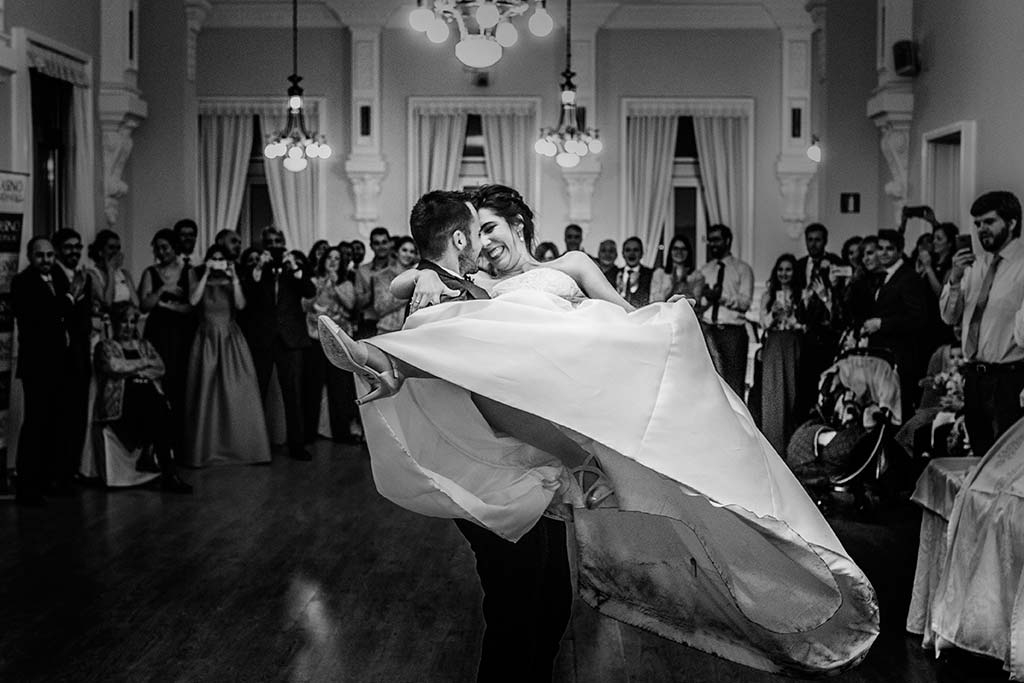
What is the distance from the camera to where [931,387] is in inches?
255

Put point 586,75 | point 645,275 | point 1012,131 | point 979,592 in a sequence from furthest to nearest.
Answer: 1. point 586,75
2. point 645,275
3. point 1012,131
4. point 979,592

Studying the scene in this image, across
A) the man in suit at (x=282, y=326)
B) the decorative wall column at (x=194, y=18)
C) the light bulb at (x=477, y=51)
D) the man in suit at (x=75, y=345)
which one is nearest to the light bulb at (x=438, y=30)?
the light bulb at (x=477, y=51)

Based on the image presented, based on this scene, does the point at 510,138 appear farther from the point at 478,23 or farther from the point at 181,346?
the point at 478,23

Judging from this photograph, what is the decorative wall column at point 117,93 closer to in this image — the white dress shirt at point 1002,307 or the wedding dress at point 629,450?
the white dress shirt at point 1002,307

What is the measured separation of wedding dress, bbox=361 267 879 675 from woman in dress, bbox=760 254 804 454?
536 cm

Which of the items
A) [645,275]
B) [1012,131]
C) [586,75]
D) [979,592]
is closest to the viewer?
[979,592]

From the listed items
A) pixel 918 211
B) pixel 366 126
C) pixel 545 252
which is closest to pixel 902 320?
pixel 918 211

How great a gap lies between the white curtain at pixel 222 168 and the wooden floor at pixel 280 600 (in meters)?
6.46

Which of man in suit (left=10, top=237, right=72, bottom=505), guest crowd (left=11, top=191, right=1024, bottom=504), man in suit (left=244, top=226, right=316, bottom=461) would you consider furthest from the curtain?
man in suit (left=10, top=237, right=72, bottom=505)

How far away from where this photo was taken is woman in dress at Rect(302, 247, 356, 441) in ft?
30.3

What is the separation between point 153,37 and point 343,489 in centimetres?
499

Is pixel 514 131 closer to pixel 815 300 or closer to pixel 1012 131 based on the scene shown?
pixel 815 300

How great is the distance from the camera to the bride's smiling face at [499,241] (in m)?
3.28

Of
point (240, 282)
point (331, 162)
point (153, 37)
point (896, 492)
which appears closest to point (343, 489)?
point (240, 282)
